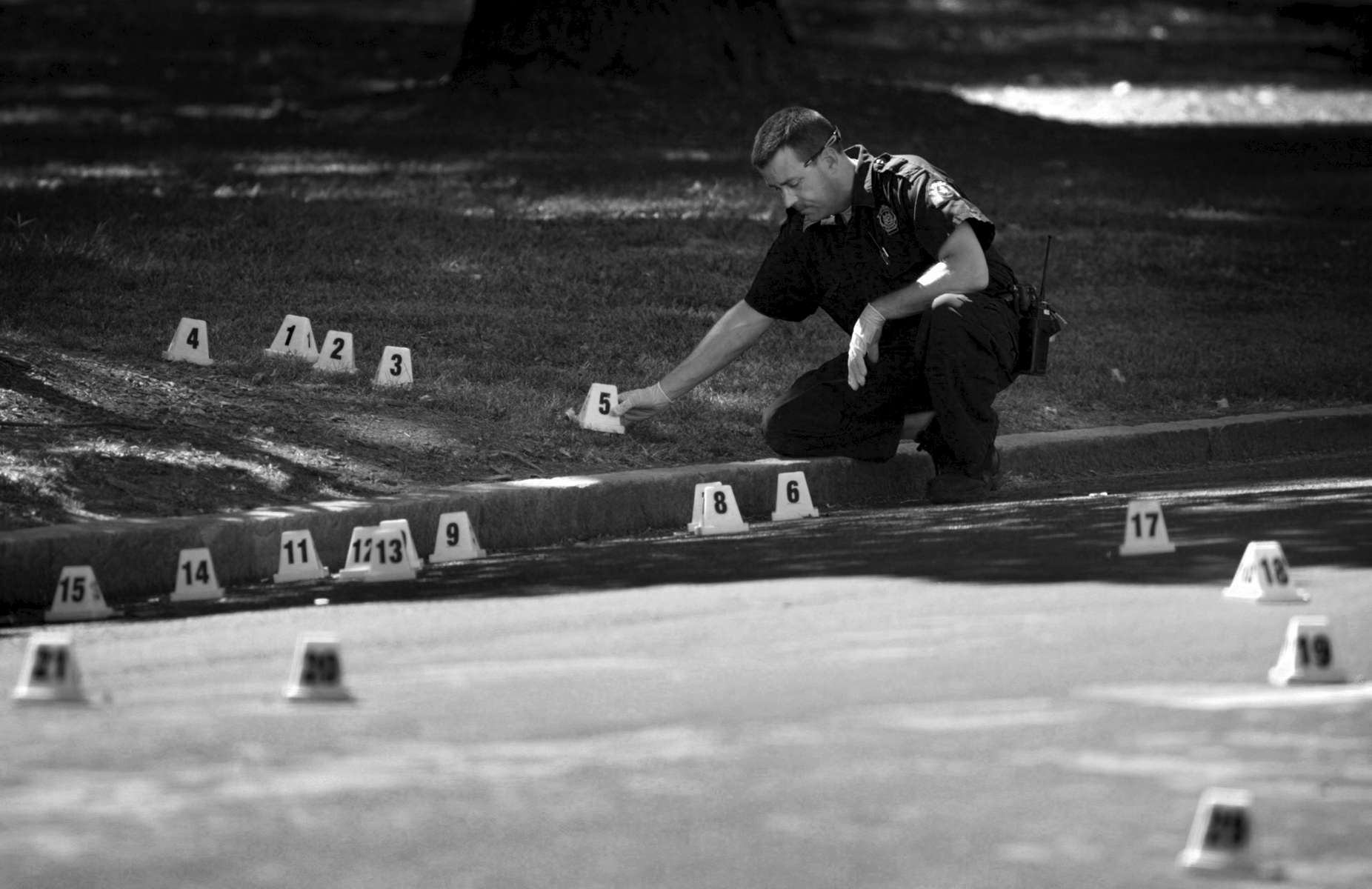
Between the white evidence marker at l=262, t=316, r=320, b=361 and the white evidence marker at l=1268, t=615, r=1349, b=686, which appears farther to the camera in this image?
the white evidence marker at l=262, t=316, r=320, b=361

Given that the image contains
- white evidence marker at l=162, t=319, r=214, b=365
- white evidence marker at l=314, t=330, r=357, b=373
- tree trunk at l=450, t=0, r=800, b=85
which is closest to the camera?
white evidence marker at l=162, t=319, r=214, b=365

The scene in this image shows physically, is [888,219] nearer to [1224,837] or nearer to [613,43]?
[1224,837]

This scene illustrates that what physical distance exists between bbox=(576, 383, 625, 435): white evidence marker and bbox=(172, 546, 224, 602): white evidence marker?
8.18 ft

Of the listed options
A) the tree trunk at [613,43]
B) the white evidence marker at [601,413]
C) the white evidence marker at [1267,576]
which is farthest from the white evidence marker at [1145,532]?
the tree trunk at [613,43]

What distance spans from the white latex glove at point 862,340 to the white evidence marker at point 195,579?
2.65m

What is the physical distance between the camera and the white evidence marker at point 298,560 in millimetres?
7953

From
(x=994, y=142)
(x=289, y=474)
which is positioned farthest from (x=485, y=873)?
(x=994, y=142)

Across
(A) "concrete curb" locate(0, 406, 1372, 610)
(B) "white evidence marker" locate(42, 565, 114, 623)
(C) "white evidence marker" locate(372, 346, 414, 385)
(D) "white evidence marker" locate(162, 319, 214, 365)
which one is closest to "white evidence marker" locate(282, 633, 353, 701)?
(B) "white evidence marker" locate(42, 565, 114, 623)

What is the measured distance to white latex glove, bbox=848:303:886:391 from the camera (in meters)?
9.07

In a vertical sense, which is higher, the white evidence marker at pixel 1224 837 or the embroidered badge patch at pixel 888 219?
the embroidered badge patch at pixel 888 219

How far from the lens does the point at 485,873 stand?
4543 millimetres

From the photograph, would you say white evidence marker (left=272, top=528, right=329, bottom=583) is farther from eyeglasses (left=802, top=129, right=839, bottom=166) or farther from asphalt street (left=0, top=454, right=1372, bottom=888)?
→ eyeglasses (left=802, top=129, right=839, bottom=166)

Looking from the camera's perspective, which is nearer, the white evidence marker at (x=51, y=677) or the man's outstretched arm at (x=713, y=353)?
the white evidence marker at (x=51, y=677)

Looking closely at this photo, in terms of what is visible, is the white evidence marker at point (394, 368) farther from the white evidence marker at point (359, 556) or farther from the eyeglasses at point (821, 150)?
the white evidence marker at point (359, 556)
